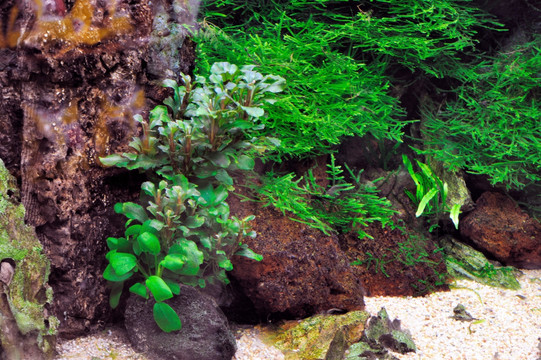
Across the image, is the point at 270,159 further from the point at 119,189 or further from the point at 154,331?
the point at 154,331

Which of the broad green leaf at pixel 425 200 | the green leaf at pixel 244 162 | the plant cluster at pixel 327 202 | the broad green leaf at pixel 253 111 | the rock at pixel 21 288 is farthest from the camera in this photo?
the broad green leaf at pixel 425 200

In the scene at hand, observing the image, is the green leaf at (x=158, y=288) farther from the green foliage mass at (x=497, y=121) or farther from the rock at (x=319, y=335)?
the green foliage mass at (x=497, y=121)

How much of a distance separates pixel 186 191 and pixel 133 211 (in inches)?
12.3

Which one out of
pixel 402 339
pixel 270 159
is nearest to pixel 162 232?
pixel 270 159

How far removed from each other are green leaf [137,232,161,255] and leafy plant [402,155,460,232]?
2358 millimetres

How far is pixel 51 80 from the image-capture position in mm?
2135

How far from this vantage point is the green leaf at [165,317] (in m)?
2.22

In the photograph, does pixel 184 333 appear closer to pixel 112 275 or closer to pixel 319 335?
pixel 112 275

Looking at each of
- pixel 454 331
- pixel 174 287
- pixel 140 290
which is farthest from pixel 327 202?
pixel 140 290

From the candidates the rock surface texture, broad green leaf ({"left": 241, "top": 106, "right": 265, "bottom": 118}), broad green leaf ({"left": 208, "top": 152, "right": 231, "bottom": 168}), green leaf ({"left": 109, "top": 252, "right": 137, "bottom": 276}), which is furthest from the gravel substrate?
broad green leaf ({"left": 241, "top": 106, "right": 265, "bottom": 118})

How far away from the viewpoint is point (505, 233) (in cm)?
410

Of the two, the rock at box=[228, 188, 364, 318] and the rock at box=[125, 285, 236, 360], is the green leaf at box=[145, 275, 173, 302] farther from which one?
the rock at box=[228, 188, 364, 318]

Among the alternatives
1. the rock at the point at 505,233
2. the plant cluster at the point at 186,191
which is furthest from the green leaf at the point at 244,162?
the rock at the point at 505,233

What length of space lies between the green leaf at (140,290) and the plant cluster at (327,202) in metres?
0.96
